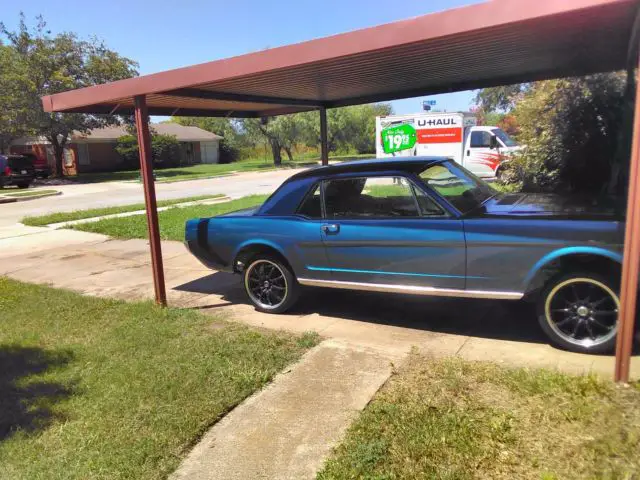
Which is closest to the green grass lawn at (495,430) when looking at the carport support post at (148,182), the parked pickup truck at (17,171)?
the carport support post at (148,182)

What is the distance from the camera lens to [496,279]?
166 inches

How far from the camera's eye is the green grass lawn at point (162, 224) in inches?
441

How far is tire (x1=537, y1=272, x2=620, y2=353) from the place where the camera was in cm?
387

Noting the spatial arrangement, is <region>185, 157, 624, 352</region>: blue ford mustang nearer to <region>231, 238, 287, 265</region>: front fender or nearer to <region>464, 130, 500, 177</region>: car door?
<region>231, 238, 287, 265</region>: front fender

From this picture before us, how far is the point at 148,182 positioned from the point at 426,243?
10.5 ft

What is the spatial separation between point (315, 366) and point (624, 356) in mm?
2233

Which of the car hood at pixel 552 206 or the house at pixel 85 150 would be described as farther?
the house at pixel 85 150

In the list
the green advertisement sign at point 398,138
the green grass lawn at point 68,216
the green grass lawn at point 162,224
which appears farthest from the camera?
the green advertisement sign at point 398,138

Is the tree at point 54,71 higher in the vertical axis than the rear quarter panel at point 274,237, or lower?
higher

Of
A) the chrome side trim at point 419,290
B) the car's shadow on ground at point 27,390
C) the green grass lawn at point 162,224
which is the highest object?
the chrome side trim at point 419,290

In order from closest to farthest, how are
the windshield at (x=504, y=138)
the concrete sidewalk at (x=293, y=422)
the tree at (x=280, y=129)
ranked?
the concrete sidewalk at (x=293, y=422)
the windshield at (x=504, y=138)
the tree at (x=280, y=129)

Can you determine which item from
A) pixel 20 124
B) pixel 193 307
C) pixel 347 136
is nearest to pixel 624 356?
pixel 193 307

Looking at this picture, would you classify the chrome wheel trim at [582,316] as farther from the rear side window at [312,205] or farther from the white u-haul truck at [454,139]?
the white u-haul truck at [454,139]

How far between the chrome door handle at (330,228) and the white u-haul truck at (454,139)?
12632 millimetres
